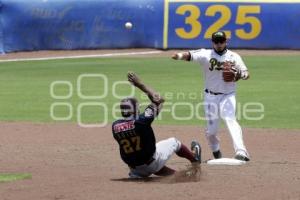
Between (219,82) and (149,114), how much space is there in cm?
202

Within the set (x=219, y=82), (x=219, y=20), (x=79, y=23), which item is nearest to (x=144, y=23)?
(x=79, y=23)

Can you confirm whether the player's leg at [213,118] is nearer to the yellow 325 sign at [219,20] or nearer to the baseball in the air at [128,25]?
the yellow 325 sign at [219,20]

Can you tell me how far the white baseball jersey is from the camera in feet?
34.3

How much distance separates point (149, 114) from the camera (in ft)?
28.6

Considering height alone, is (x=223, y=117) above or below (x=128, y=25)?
below

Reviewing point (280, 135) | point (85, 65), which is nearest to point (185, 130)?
point (280, 135)

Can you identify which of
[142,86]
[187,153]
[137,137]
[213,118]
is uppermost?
[142,86]

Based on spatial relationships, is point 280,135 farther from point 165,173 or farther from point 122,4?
point 122,4

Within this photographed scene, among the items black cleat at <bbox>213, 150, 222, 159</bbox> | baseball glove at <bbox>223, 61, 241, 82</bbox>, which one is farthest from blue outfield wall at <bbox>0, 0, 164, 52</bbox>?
baseball glove at <bbox>223, 61, 241, 82</bbox>

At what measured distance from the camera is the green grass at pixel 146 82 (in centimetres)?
1620

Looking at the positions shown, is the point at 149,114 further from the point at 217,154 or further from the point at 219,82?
the point at 217,154

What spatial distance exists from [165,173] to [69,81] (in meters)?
13.6

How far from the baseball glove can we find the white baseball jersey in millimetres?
141

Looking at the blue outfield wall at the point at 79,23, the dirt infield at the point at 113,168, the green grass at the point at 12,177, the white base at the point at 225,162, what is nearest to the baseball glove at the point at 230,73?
the white base at the point at 225,162
